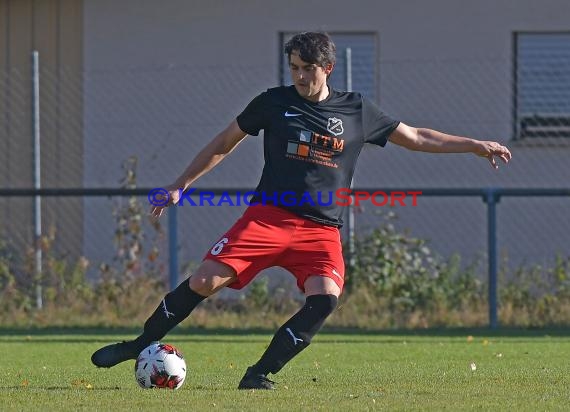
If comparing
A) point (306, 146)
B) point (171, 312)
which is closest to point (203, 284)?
point (171, 312)

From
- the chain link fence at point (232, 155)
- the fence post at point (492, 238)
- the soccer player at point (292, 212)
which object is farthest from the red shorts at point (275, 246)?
the chain link fence at point (232, 155)

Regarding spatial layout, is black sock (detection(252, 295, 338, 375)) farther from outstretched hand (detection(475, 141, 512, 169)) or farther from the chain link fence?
the chain link fence

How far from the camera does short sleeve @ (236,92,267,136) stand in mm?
7273

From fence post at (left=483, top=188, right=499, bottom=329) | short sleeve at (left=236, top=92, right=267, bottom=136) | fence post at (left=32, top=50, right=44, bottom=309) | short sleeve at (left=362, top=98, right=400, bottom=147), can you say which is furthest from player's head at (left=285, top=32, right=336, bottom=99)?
fence post at (left=32, top=50, right=44, bottom=309)

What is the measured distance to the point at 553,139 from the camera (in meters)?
14.6

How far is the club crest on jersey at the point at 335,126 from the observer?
23.6 feet

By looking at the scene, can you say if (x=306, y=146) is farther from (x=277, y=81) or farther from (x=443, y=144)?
(x=277, y=81)

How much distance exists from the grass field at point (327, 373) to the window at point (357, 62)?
144 inches

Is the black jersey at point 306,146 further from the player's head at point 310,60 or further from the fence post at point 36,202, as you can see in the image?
the fence post at point 36,202

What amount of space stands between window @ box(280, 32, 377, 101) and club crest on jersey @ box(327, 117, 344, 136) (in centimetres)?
695

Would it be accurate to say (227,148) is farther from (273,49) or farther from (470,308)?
(273,49)

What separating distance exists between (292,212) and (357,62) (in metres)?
7.84

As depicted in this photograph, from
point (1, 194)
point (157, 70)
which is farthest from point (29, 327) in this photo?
point (157, 70)

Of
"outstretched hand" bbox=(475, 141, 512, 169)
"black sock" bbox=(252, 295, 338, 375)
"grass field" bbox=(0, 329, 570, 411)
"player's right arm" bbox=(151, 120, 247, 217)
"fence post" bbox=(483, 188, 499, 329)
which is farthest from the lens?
"fence post" bbox=(483, 188, 499, 329)
